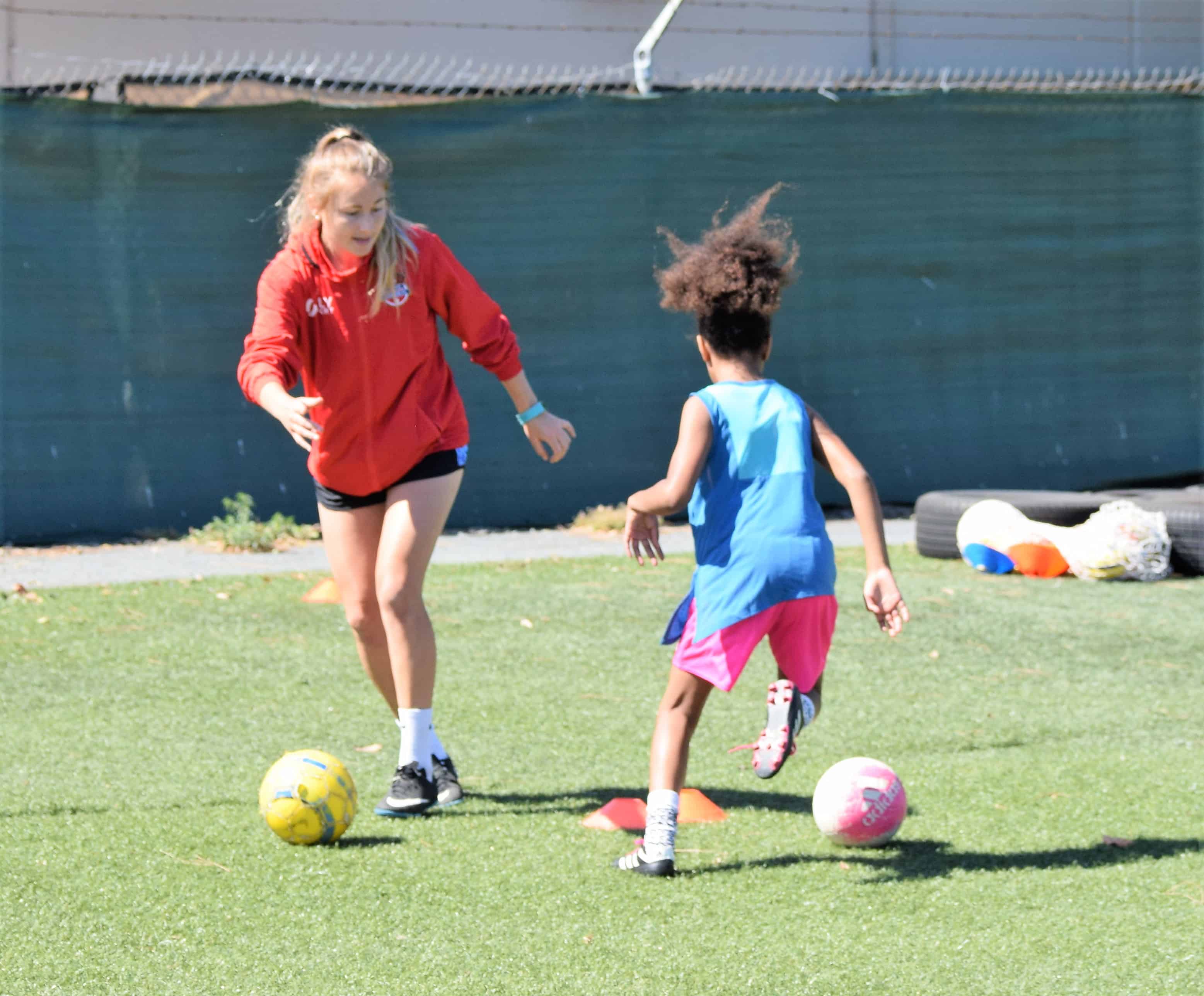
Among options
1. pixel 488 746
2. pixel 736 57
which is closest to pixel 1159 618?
pixel 488 746

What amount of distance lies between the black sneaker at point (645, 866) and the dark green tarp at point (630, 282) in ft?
21.3

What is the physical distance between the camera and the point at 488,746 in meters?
5.27

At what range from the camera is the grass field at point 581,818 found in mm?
3295

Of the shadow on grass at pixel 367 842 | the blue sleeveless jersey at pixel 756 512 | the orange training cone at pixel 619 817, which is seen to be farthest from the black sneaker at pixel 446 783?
the blue sleeveless jersey at pixel 756 512

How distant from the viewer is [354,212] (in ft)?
14.4

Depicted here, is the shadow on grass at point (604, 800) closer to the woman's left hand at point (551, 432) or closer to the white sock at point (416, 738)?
the white sock at point (416, 738)

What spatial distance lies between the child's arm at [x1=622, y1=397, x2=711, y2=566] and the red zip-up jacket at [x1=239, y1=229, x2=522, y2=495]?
3.00ft

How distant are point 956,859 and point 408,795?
1.57 meters

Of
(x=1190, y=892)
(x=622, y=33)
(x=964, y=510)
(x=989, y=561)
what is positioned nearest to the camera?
(x=1190, y=892)

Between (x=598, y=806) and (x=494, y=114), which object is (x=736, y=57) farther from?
(x=598, y=806)

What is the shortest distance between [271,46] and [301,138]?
9.32 feet

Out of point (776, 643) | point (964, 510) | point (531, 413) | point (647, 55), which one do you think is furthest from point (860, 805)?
point (647, 55)

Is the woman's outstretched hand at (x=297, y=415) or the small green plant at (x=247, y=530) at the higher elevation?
the woman's outstretched hand at (x=297, y=415)

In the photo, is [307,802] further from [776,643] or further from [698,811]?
[776,643]
